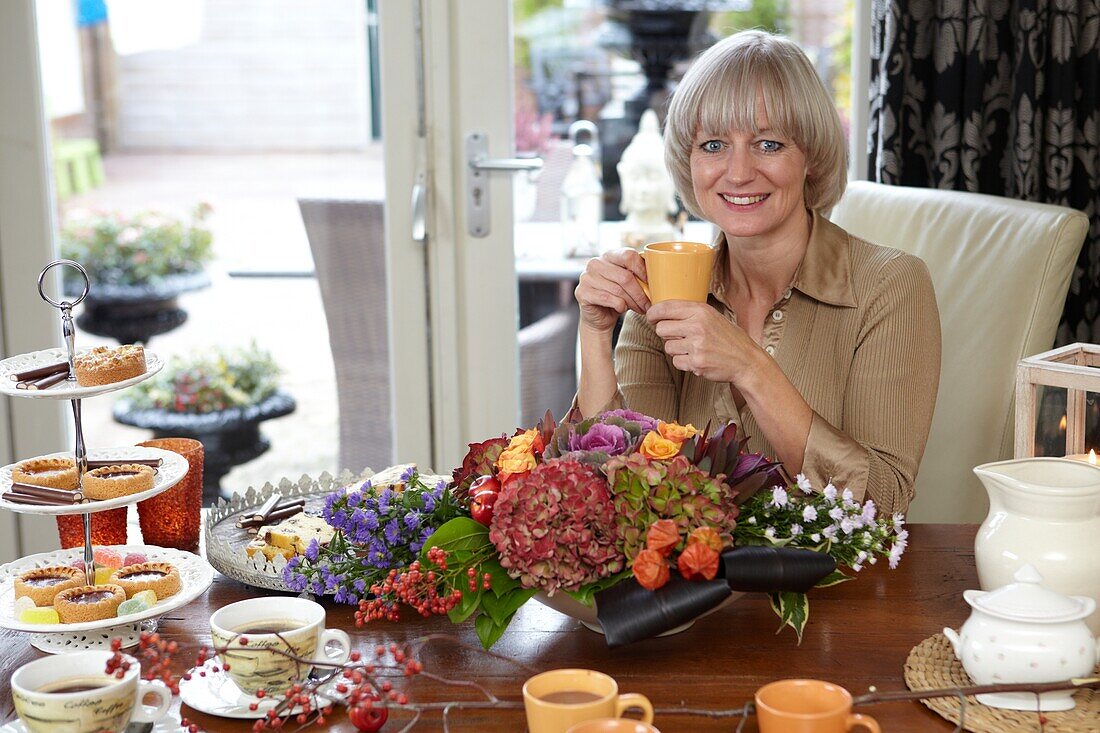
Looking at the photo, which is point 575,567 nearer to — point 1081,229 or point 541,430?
point 541,430

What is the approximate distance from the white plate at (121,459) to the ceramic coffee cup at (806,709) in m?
0.70

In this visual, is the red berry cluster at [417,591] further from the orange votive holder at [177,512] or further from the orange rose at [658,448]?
the orange votive holder at [177,512]

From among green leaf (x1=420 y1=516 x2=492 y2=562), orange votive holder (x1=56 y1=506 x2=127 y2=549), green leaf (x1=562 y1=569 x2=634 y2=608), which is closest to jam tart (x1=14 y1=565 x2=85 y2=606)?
orange votive holder (x1=56 y1=506 x2=127 y2=549)

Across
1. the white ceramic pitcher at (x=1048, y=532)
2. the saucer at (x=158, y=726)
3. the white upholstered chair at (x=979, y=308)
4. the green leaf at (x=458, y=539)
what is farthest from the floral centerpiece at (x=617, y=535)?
the white upholstered chair at (x=979, y=308)

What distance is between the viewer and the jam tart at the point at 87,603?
1.26 metres

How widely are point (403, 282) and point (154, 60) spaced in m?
0.81

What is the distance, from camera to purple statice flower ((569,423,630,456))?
1247mm

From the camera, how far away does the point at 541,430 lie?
1317mm

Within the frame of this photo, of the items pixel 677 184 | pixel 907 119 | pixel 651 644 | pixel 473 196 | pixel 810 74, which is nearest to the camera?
pixel 651 644

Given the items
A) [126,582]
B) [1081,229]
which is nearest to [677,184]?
[1081,229]

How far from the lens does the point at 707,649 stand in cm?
128

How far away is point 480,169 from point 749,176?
115 cm

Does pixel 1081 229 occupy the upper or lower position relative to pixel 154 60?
lower

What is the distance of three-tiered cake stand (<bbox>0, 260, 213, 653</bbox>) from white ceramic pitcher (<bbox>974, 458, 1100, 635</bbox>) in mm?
844
